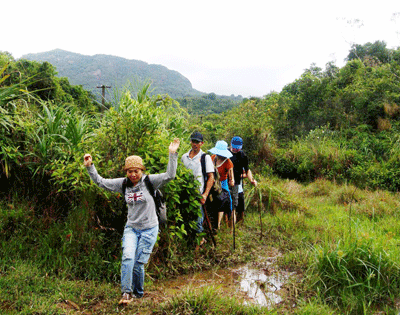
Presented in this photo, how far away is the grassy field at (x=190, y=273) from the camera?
10.8ft

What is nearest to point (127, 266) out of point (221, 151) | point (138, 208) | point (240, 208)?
point (138, 208)

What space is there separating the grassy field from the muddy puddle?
0.08m

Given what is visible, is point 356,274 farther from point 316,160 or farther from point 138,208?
point 316,160

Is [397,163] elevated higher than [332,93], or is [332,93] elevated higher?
[332,93]

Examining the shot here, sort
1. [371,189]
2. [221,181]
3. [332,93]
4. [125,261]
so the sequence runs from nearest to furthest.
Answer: [125,261]
[221,181]
[371,189]
[332,93]

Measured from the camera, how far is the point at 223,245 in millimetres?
5258

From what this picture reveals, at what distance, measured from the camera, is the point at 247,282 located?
14.1ft

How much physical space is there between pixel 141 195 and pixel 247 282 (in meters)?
2.03

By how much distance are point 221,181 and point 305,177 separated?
7.52 metres

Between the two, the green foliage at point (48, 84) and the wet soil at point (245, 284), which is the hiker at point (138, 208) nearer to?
the wet soil at point (245, 284)

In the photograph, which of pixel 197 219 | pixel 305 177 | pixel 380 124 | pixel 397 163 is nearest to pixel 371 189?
pixel 397 163

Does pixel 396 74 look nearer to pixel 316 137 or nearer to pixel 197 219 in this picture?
pixel 316 137

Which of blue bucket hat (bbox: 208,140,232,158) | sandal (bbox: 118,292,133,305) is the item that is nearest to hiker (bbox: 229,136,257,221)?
blue bucket hat (bbox: 208,140,232,158)

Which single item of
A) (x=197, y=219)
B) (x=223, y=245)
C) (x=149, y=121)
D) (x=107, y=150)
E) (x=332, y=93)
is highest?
(x=332, y=93)
